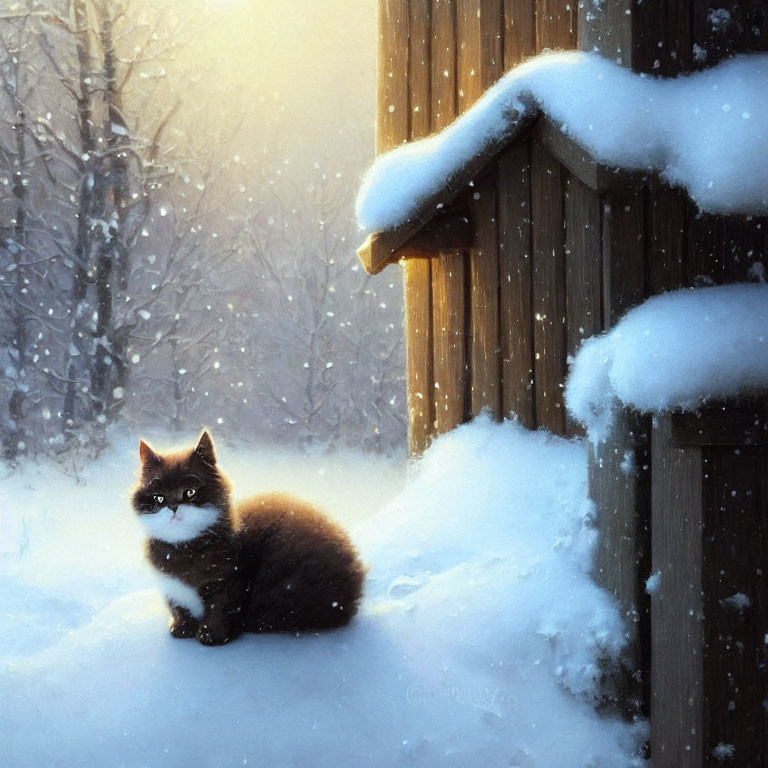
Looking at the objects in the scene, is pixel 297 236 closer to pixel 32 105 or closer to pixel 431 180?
pixel 32 105

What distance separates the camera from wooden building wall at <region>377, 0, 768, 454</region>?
2.93 meters

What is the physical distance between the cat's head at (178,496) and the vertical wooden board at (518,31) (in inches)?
94.4

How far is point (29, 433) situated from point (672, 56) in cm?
1101

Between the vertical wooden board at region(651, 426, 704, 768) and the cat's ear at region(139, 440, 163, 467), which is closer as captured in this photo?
the vertical wooden board at region(651, 426, 704, 768)

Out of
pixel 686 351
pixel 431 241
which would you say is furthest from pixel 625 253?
pixel 431 241

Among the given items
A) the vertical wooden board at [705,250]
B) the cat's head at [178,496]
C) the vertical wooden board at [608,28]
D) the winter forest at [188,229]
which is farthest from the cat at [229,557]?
the winter forest at [188,229]

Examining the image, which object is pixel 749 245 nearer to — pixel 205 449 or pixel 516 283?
pixel 516 283

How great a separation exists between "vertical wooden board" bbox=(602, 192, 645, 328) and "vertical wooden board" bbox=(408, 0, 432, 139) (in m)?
2.24

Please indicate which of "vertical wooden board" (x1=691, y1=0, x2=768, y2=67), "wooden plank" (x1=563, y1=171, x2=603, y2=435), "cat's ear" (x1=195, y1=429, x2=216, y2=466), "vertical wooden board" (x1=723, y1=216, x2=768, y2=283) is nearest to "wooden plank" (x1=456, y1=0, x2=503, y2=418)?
"wooden plank" (x1=563, y1=171, x2=603, y2=435)

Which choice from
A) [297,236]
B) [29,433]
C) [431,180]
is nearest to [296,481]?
[29,433]

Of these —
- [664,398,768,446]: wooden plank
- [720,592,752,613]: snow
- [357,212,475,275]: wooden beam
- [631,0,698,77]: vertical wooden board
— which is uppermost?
[631,0,698,77]: vertical wooden board

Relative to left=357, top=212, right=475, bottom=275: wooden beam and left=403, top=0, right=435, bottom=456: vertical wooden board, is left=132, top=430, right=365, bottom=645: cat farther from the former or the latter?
left=403, top=0, right=435, bottom=456: vertical wooden board

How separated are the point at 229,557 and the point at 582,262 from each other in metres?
1.67

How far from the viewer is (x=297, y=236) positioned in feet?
50.7
